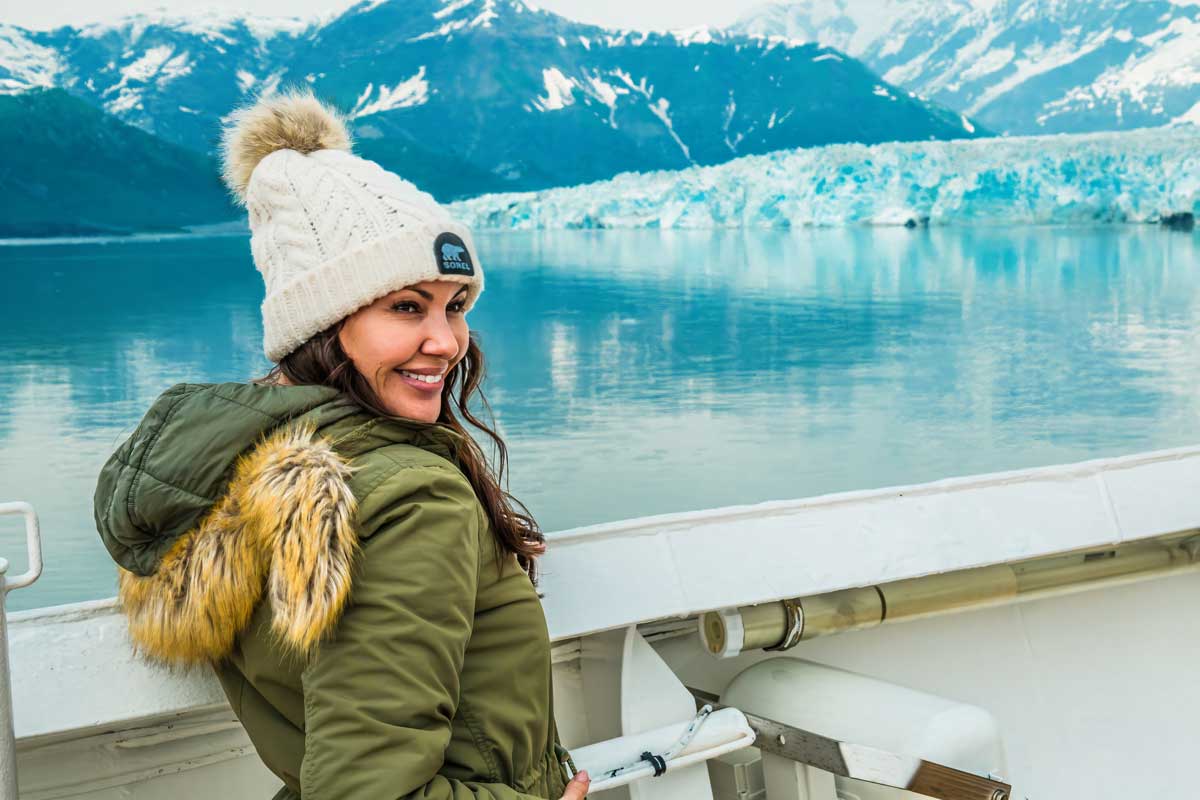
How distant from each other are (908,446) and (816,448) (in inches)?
31.5

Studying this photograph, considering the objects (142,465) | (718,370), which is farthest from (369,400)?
(718,370)

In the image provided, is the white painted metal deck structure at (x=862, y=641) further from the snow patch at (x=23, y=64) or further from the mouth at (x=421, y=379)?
the snow patch at (x=23, y=64)

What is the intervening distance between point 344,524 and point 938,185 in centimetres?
1738

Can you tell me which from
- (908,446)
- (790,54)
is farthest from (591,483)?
(790,54)

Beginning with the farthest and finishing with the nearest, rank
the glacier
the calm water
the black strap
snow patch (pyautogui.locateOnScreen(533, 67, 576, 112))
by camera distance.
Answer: snow patch (pyautogui.locateOnScreen(533, 67, 576, 112)), the glacier, the calm water, the black strap

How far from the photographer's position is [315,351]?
64 cm

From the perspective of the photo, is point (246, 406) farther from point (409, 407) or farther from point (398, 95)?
point (398, 95)

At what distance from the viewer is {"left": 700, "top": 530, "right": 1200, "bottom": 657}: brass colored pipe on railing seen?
0.97 meters

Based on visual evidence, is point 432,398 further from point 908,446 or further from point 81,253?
point 81,253

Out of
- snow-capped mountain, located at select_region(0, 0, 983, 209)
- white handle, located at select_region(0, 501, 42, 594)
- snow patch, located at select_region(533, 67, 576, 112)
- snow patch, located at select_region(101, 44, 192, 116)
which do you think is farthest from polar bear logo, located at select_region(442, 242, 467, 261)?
snow patch, located at select_region(533, 67, 576, 112)

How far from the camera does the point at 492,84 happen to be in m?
37.0

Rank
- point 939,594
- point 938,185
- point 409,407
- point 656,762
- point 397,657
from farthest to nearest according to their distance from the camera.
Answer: point 938,185
point 939,594
point 656,762
point 409,407
point 397,657

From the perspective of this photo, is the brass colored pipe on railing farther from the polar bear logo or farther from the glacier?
the glacier

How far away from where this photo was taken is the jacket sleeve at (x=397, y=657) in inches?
19.4
